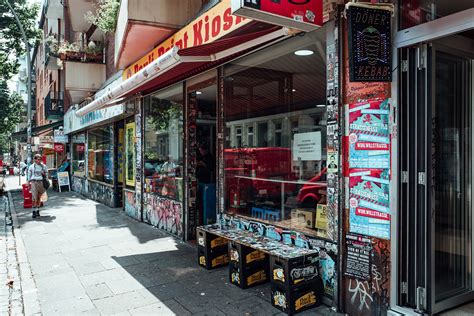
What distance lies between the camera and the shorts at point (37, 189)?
1065cm

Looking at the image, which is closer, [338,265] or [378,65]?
[378,65]

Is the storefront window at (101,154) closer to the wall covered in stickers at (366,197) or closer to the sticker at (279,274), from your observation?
the sticker at (279,274)

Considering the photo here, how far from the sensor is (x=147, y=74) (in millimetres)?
6020

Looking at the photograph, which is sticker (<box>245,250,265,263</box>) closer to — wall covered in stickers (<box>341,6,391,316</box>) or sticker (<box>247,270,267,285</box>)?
sticker (<box>247,270,267,285</box>)

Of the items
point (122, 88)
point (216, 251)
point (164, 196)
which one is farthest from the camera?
point (164, 196)

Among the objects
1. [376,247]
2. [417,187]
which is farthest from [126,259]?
[417,187]

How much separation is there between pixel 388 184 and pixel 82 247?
5962mm

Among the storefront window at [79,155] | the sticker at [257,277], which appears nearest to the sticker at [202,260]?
the sticker at [257,277]

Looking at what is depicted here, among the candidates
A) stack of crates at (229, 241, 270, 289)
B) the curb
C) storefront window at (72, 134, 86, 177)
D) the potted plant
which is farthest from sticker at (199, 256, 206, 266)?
storefront window at (72, 134, 86, 177)

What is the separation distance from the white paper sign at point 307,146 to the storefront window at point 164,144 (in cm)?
361

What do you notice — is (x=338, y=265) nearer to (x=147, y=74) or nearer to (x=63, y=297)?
(x=63, y=297)

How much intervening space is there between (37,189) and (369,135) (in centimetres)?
993

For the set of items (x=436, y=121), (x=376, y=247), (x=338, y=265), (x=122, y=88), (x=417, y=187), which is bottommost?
(x=338, y=265)

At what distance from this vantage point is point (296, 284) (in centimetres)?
412
